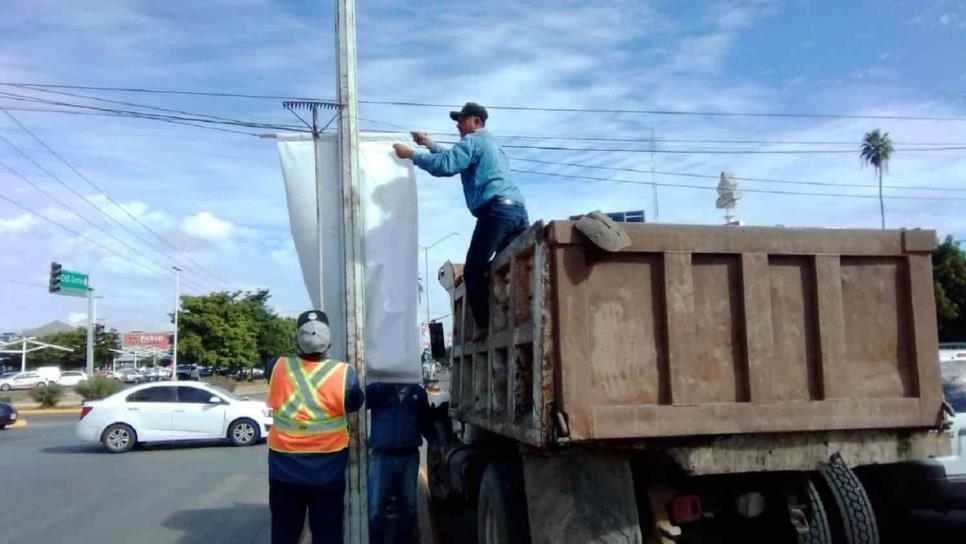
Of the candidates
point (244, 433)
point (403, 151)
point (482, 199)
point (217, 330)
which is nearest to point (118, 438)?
point (244, 433)

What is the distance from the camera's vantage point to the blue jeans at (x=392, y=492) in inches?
247

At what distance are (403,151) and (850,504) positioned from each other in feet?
12.0

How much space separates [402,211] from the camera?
631 centimetres

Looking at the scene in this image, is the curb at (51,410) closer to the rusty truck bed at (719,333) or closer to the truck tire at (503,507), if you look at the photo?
the truck tire at (503,507)

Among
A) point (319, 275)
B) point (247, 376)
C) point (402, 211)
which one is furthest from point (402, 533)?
point (247, 376)

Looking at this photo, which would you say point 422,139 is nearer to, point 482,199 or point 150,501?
point 482,199

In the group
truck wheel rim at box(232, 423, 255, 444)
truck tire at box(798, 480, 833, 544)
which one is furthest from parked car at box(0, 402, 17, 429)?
truck tire at box(798, 480, 833, 544)

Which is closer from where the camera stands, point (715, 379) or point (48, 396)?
point (715, 379)

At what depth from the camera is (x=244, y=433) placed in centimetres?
1739

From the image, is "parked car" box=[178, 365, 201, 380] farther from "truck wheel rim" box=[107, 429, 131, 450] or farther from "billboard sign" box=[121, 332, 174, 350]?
"truck wheel rim" box=[107, 429, 131, 450]

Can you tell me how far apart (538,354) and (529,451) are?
63 cm

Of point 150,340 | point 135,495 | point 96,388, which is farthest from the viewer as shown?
point 150,340

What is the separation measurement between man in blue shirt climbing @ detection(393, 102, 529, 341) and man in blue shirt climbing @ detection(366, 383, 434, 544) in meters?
0.95

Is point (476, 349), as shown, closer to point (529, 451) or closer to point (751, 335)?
point (529, 451)
